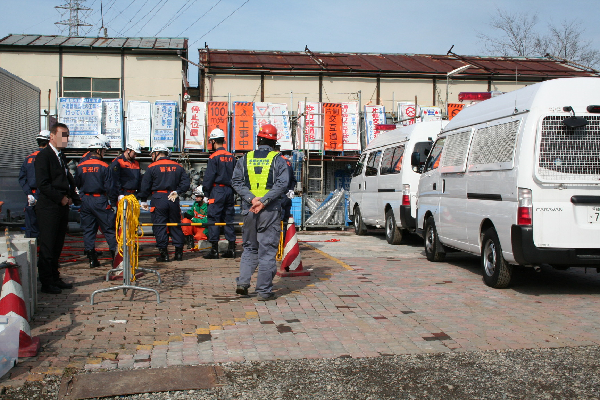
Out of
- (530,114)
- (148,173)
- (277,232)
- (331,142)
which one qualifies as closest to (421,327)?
(277,232)

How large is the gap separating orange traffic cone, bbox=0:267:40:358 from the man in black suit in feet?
6.71

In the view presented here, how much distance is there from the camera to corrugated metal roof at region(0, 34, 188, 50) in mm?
23562

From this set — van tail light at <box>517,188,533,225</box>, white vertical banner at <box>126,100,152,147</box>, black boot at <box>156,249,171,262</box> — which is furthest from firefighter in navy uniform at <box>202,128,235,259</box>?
white vertical banner at <box>126,100,152,147</box>

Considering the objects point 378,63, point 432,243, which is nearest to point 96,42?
point 378,63

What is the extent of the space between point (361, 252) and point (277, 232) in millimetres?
5066

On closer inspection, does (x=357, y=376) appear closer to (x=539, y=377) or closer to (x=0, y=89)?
(x=539, y=377)

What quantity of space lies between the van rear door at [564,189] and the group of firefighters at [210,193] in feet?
9.47

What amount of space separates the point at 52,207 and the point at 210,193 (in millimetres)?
3553

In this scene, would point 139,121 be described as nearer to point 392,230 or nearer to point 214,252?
point 392,230

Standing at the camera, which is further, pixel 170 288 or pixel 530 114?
pixel 170 288

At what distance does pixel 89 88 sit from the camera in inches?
932

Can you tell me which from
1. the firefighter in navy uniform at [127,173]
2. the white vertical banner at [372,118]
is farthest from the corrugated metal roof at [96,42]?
the firefighter in navy uniform at [127,173]

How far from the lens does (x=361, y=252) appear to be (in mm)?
11758

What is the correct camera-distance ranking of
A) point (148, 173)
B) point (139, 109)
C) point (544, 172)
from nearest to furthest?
point (544, 172)
point (148, 173)
point (139, 109)
